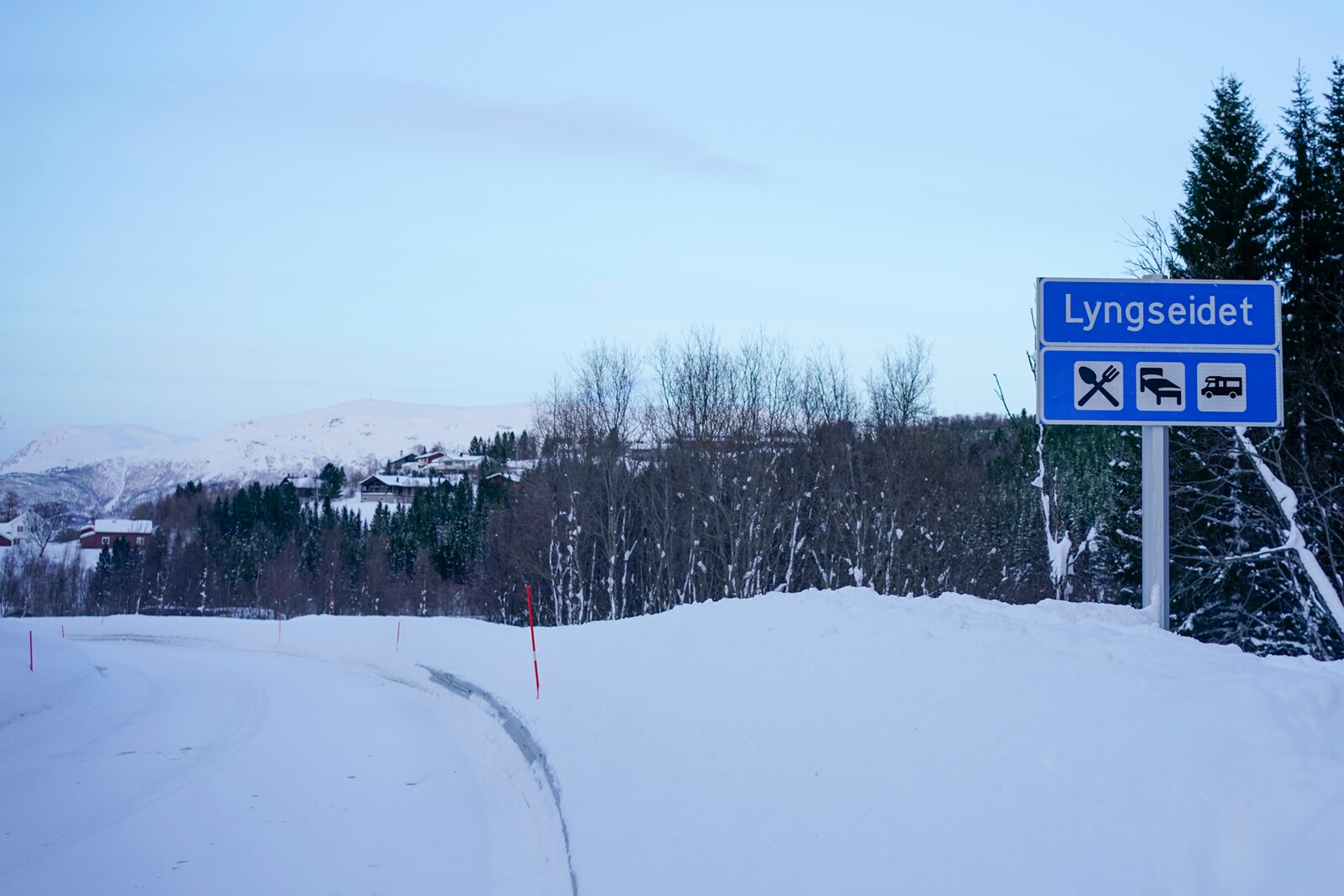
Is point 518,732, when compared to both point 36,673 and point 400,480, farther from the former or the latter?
point 400,480

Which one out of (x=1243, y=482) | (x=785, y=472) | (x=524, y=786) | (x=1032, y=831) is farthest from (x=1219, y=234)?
(x=785, y=472)

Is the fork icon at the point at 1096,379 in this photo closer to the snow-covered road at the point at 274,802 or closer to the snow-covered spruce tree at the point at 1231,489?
the snow-covered road at the point at 274,802

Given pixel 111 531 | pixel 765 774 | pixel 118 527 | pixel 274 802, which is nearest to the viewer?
pixel 765 774

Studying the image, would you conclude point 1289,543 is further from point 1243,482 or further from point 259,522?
point 259,522

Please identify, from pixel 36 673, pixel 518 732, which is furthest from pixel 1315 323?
pixel 36 673

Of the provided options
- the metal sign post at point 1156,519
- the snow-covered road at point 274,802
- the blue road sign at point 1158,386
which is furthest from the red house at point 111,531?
the metal sign post at point 1156,519

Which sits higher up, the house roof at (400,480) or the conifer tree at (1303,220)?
the conifer tree at (1303,220)

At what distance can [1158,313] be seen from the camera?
7.86m

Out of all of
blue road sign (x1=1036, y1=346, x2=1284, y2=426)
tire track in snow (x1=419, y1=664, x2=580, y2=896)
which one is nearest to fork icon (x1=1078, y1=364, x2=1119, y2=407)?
blue road sign (x1=1036, y1=346, x2=1284, y2=426)

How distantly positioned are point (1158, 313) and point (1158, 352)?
12.5 inches

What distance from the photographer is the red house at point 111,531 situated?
421ft

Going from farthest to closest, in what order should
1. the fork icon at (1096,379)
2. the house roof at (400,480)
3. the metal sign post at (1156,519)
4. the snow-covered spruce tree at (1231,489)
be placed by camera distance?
the house roof at (400,480) < the snow-covered spruce tree at (1231,489) < the fork icon at (1096,379) < the metal sign post at (1156,519)

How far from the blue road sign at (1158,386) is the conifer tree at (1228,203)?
50.0 ft

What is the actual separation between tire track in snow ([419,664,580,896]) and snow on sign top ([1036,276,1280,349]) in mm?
5643
